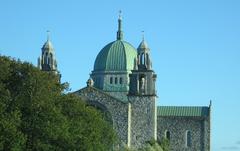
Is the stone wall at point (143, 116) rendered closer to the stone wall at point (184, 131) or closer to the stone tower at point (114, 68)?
the stone wall at point (184, 131)

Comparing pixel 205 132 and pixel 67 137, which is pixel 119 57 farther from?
pixel 67 137

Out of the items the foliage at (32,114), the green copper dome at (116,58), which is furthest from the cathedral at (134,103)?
the foliage at (32,114)

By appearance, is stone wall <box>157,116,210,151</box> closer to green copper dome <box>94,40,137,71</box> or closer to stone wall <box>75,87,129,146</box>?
stone wall <box>75,87,129,146</box>

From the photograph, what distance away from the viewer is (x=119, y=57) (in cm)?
11938

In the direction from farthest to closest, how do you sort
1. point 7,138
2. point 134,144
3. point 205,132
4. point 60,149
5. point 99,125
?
point 205,132 < point 134,144 < point 99,125 < point 60,149 < point 7,138

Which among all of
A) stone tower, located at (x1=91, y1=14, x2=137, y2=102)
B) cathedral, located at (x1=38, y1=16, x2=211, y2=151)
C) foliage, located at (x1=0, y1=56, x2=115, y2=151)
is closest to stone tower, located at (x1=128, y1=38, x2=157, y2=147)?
cathedral, located at (x1=38, y1=16, x2=211, y2=151)

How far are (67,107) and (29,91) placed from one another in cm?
618

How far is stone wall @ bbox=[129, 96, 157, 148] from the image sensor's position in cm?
10631

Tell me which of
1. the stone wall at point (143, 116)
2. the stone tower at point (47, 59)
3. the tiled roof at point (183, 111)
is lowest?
the stone wall at point (143, 116)

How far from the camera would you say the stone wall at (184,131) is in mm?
112375

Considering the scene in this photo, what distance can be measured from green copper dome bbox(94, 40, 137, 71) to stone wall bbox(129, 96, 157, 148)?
39.3ft

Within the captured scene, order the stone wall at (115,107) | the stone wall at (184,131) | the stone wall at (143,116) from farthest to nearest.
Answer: the stone wall at (184,131), the stone wall at (143,116), the stone wall at (115,107)

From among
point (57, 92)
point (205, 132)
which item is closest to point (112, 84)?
point (205, 132)

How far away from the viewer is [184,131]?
113 meters
